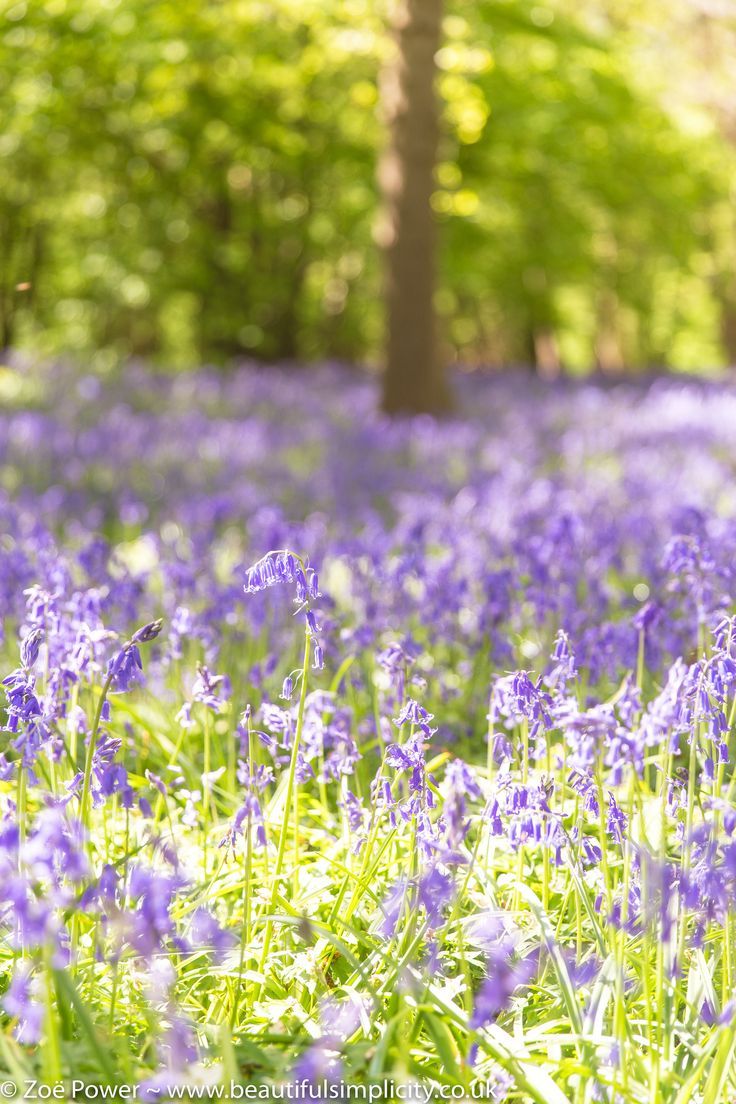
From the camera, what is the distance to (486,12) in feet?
42.3

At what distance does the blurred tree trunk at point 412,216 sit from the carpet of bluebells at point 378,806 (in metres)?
4.66

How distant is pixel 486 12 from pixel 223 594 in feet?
36.9

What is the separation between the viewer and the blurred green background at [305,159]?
37.7 feet

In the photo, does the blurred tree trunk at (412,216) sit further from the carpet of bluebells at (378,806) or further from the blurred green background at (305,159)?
the carpet of bluebells at (378,806)

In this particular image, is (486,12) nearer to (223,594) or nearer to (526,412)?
(526,412)

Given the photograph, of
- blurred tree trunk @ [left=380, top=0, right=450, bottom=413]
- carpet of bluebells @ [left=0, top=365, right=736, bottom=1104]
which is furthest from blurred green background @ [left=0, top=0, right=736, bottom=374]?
carpet of bluebells @ [left=0, top=365, right=736, bottom=1104]

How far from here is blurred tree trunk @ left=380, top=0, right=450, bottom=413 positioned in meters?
9.39

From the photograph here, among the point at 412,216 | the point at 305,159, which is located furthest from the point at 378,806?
the point at 305,159

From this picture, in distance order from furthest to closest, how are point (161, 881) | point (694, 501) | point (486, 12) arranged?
1. point (486, 12)
2. point (694, 501)
3. point (161, 881)

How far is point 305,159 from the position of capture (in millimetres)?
15227

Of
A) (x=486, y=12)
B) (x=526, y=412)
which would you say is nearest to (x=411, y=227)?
(x=526, y=412)

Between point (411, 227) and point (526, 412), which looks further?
point (526, 412)

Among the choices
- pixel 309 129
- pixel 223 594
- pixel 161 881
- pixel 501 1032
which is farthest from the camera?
pixel 309 129

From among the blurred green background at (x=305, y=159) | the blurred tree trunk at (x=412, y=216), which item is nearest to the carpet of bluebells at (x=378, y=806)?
the blurred tree trunk at (x=412, y=216)
